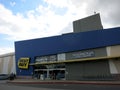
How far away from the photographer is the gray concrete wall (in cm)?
4021

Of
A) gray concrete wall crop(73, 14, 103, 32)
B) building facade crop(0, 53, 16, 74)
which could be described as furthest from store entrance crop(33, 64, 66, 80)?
building facade crop(0, 53, 16, 74)

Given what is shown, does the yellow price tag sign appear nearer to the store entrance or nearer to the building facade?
the store entrance

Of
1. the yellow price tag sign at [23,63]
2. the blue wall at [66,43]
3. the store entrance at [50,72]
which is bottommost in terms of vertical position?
the store entrance at [50,72]

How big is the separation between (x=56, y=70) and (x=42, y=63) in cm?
333

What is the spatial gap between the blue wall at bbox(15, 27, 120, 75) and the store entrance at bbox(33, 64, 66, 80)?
2.15m

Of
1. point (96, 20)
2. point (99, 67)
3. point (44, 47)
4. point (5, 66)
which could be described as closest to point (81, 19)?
point (96, 20)

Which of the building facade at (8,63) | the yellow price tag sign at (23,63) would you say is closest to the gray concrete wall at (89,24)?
the yellow price tag sign at (23,63)

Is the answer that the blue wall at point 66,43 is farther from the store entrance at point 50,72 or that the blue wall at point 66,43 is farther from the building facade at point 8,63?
the building facade at point 8,63

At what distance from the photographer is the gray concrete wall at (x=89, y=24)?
40213 mm

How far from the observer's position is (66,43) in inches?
1483

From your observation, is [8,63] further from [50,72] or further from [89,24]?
[89,24]

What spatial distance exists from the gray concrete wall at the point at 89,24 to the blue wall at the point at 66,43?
16.7 feet

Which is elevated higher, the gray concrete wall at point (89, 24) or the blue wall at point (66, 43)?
the gray concrete wall at point (89, 24)

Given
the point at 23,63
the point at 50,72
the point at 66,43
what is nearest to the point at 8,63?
the point at 23,63
